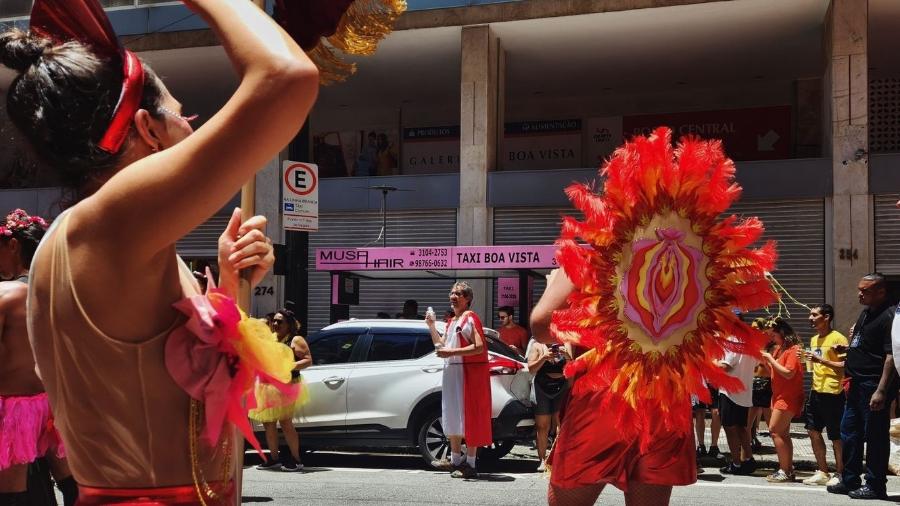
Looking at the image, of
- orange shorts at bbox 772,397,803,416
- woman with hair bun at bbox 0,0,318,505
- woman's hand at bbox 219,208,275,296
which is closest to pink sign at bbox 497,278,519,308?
orange shorts at bbox 772,397,803,416

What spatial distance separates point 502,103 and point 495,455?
1036 cm

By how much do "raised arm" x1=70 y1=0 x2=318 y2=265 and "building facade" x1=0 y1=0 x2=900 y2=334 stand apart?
40.3 feet

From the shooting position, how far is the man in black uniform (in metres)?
8.93

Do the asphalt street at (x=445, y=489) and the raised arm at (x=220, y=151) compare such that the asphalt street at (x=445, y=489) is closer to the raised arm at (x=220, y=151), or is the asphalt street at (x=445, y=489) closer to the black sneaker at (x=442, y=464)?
the black sneaker at (x=442, y=464)

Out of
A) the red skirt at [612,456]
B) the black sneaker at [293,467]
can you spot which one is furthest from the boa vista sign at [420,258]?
the red skirt at [612,456]

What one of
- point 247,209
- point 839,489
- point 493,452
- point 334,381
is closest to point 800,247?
point 493,452

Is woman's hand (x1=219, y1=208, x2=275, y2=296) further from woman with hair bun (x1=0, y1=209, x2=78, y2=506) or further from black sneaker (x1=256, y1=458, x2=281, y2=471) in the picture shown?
black sneaker (x1=256, y1=458, x2=281, y2=471)

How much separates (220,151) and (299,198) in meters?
9.54

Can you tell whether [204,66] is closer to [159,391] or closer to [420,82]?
[420,82]

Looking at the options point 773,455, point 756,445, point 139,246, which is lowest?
point 773,455

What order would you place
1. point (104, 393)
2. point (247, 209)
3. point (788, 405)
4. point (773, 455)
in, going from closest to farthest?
point (104, 393) < point (247, 209) < point (788, 405) < point (773, 455)

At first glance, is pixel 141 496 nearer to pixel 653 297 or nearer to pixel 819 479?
pixel 653 297

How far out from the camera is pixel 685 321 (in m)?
4.13

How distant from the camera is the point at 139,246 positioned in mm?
1559
